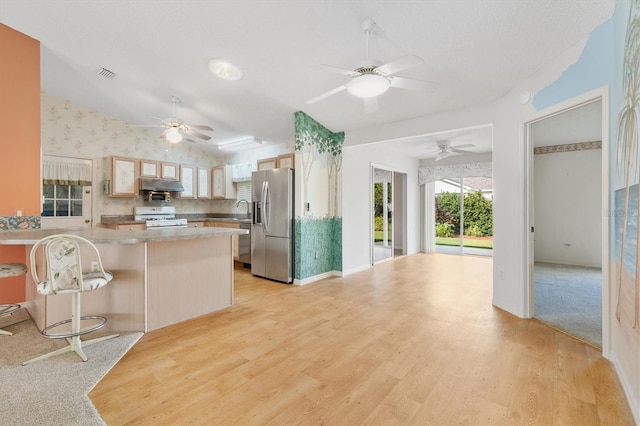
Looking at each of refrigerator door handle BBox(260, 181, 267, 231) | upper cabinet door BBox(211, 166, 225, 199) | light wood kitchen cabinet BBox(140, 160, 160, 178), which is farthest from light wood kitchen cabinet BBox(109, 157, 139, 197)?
refrigerator door handle BBox(260, 181, 267, 231)

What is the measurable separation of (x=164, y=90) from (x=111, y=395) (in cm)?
398

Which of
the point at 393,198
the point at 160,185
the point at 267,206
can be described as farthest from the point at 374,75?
the point at 393,198

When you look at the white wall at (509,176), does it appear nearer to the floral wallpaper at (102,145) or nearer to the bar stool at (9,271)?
the floral wallpaper at (102,145)

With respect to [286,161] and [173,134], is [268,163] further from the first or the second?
[173,134]

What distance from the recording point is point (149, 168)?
577 cm

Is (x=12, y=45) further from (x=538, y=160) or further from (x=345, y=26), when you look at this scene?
(x=538, y=160)

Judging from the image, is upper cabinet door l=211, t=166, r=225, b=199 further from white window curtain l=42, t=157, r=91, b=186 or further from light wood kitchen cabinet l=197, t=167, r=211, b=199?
white window curtain l=42, t=157, r=91, b=186

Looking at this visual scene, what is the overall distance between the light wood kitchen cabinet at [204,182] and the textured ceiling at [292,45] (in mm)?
2239

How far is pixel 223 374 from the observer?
210 centimetres

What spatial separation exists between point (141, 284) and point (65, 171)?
3.70 metres

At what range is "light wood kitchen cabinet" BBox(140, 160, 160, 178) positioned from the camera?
5.67 metres

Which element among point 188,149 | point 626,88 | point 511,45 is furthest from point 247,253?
point 626,88

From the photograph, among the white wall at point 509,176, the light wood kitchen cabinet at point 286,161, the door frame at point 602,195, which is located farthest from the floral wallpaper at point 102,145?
the door frame at point 602,195

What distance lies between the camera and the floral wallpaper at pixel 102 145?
4871 mm
